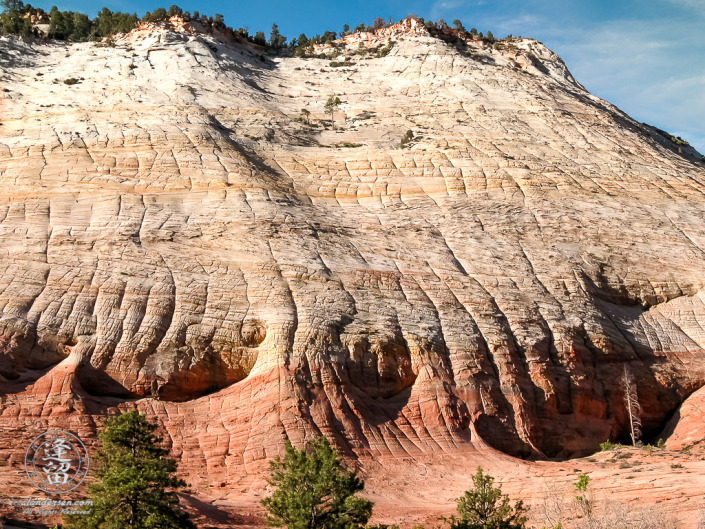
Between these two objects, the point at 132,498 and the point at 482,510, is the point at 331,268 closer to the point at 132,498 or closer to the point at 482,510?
the point at 482,510

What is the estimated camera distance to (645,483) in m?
19.8

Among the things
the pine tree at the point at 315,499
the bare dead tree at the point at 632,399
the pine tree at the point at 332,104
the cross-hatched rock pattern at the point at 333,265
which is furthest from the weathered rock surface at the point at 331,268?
the pine tree at the point at 315,499

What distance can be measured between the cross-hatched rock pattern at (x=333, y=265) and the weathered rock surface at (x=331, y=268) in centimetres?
10

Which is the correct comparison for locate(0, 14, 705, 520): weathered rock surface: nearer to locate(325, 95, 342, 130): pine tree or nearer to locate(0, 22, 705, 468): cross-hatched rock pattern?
locate(0, 22, 705, 468): cross-hatched rock pattern

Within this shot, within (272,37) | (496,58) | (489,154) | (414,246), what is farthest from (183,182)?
(272,37)

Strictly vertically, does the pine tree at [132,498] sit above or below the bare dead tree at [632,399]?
below

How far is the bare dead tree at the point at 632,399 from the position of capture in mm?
26938

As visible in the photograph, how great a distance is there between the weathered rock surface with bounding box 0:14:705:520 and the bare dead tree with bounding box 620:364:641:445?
0.47 m

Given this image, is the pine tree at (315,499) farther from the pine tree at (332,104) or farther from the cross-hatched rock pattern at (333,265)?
the pine tree at (332,104)

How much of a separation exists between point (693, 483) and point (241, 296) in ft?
47.8

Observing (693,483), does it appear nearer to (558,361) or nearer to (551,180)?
(558,361)

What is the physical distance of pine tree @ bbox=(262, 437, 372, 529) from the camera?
15398mm

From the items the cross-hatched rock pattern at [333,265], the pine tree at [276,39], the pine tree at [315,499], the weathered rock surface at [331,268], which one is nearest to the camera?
the pine tree at [315,499]

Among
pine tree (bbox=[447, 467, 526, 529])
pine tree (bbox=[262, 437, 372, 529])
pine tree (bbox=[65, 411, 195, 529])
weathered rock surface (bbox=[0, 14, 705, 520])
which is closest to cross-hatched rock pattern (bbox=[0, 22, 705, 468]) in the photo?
weathered rock surface (bbox=[0, 14, 705, 520])
